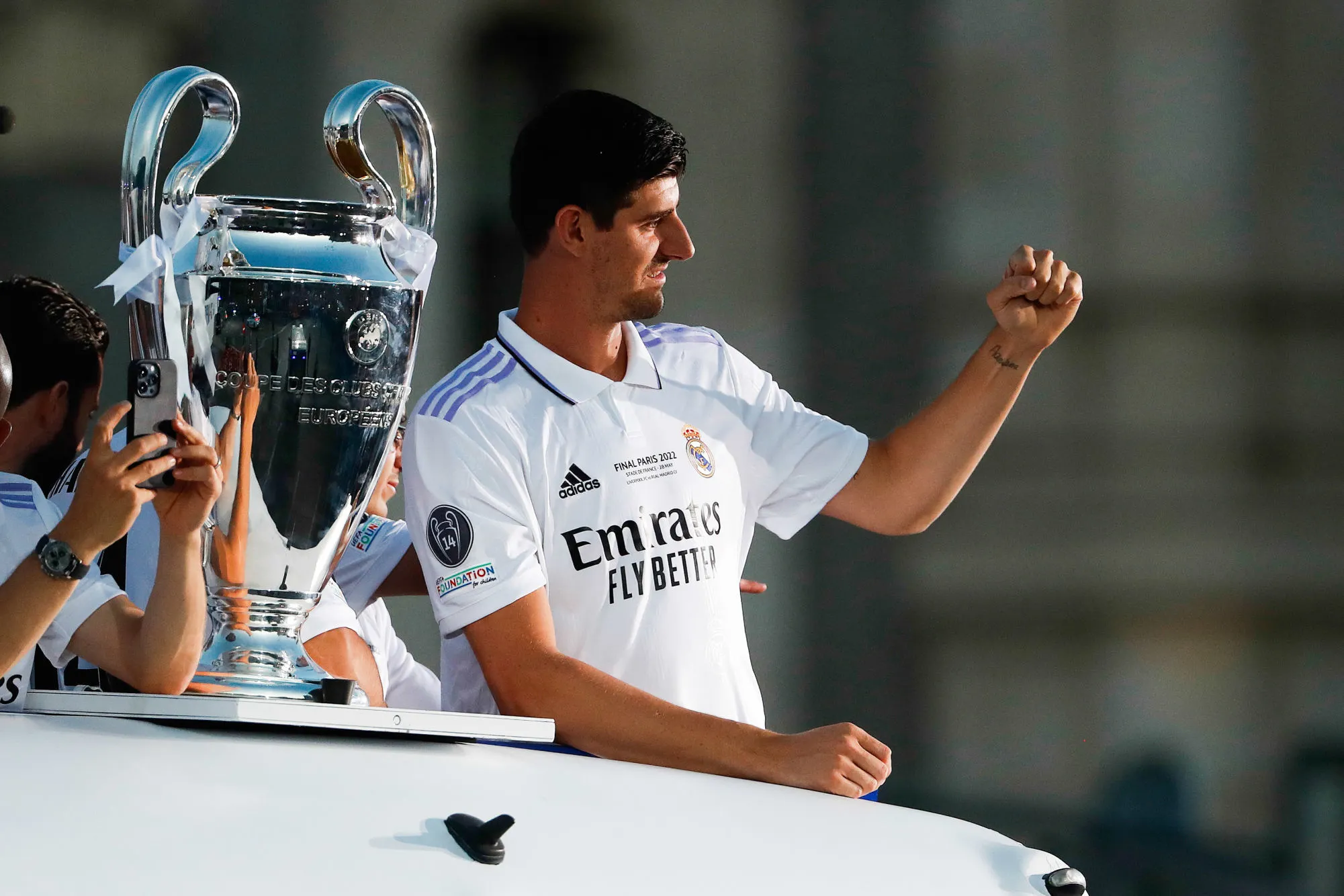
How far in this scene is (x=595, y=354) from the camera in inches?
66.2

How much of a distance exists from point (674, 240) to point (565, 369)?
169 millimetres

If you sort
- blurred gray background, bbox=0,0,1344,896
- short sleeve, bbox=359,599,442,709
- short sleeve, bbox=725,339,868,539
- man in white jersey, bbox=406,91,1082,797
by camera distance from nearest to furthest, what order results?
man in white jersey, bbox=406,91,1082,797, short sleeve, bbox=725,339,868,539, short sleeve, bbox=359,599,442,709, blurred gray background, bbox=0,0,1344,896

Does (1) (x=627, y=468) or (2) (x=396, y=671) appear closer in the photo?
(1) (x=627, y=468)

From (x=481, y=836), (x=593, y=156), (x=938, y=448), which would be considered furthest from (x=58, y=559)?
(x=938, y=448)

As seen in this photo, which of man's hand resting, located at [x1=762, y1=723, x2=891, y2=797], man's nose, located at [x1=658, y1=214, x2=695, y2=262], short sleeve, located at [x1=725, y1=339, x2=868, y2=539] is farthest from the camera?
short sleeve, located at [x1=725, y1=339, x2=868, y2=539]

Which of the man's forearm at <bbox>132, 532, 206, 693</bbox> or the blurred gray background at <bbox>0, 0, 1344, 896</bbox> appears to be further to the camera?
the blurred gray background at <bbox>0, 0, 1344, 896</bbox>

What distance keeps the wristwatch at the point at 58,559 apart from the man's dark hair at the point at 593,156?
69 centimetres

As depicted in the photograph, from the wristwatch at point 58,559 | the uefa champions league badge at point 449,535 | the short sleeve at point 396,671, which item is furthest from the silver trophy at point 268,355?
the short sleeve at point 396,671

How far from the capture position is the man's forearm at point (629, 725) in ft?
4.53

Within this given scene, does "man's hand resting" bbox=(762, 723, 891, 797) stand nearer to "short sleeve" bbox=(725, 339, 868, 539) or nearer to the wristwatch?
"short sleeve" bbox=(725, 339, 868, 539)

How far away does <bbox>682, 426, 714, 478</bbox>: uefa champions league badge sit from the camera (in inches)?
65.1

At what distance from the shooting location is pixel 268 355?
1185 mm

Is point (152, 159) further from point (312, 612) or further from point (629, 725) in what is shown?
point (629, 725)

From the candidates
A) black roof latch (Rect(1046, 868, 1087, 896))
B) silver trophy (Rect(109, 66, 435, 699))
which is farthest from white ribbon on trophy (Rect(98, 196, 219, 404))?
black roof latch (Rect(1046, 868, 1087, 896))
